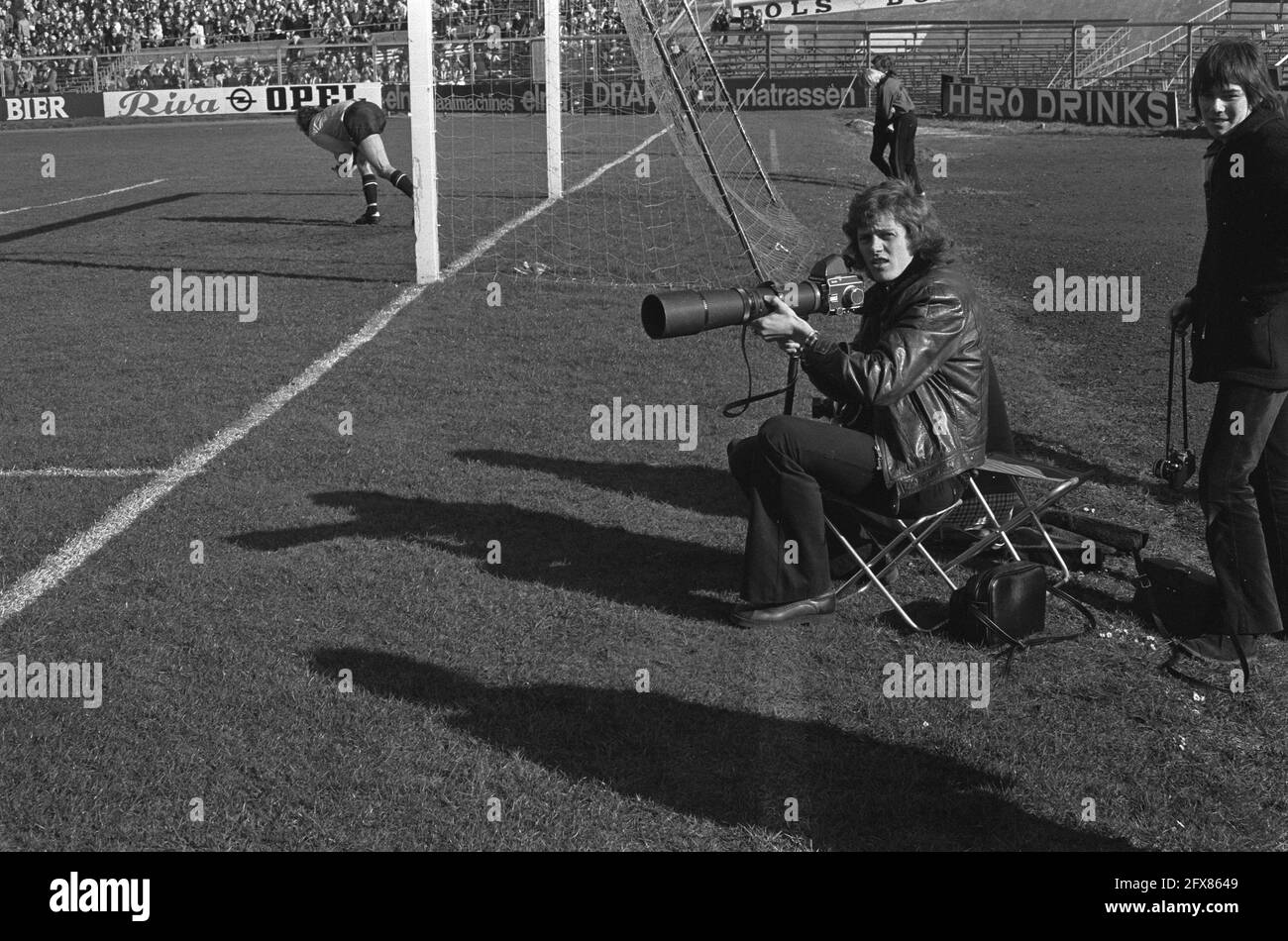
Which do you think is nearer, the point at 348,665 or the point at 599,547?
the point at 348,665

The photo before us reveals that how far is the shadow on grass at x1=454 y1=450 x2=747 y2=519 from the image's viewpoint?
21.1ft

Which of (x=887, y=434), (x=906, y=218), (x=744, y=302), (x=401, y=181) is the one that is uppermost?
(x=401, y=181)

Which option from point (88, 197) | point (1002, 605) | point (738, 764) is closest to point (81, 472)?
point (738, 764)

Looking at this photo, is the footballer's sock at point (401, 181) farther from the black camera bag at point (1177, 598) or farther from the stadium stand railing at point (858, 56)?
the stadium stand railing at point (858, 56)

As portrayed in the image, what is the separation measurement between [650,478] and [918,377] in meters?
2.23

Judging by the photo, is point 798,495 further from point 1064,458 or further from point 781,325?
point 1064,458

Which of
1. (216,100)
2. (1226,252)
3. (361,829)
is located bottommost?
(361,829)

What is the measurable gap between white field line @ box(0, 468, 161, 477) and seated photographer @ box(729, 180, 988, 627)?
3236 mm

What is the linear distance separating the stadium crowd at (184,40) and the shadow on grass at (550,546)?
80.6ft

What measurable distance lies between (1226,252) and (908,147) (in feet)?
44.4

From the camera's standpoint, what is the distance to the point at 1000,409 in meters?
5.73

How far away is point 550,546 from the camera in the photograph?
5863 millimetres

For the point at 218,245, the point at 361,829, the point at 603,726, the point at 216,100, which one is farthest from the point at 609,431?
the point at 216,100

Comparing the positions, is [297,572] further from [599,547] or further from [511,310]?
[511,310]
